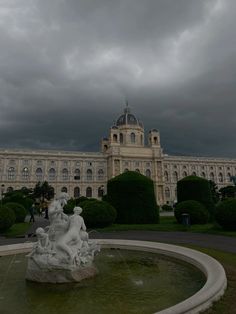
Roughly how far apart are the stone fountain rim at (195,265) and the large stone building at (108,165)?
2665 inches

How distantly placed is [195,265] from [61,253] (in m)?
3.25

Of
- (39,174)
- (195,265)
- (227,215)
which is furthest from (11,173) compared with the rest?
(195,265)

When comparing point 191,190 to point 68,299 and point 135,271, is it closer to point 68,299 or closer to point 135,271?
point 135,271

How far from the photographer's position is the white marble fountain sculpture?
19.6 feet

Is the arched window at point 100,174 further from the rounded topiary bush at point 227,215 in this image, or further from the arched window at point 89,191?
the rounded topiary bush at point 227,215

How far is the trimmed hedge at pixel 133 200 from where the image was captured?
19.0 m

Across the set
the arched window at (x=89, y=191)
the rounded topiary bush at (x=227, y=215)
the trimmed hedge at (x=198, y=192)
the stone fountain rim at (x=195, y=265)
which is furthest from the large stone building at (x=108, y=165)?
the stone fountain rim at (x=195, y=265)

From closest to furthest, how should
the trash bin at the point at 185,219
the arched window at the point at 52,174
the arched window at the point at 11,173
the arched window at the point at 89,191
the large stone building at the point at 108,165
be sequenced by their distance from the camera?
the trash bin at the point at 185,219 → the arched window at the point at 11,173 → the large stone building at the point at 108,165 → the arched window at the point at 52,174 → the arched window at the point at 89,191

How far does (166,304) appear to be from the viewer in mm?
4828

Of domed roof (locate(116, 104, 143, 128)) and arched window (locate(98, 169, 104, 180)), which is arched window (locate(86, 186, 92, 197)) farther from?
domed roof (locate(116, 104, 143, 128))

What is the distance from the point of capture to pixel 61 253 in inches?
239

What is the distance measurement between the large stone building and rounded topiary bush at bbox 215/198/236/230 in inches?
2446

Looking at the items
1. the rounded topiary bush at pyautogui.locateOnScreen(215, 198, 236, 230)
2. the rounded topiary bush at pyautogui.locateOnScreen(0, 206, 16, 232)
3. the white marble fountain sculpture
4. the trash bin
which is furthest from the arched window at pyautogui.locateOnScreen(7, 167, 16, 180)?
the white marble fountain sculpture

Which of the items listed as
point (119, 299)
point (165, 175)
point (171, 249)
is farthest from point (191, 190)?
point (165, 175)
